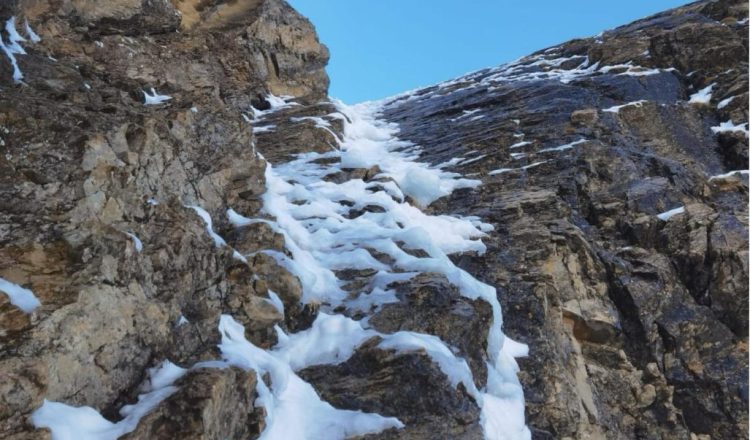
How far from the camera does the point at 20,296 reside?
5.09 metres

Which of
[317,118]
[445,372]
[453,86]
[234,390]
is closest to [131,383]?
[234,390]

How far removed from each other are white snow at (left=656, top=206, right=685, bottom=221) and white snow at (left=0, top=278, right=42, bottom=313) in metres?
10.8

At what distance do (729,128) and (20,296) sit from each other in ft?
58.4

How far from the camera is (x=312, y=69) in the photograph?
74.5 ft

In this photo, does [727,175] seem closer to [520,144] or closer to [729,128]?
[729,128]

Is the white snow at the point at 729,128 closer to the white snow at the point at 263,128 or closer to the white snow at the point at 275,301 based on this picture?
the white snow at the point at 263,128

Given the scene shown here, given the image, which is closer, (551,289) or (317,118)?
(551,289)

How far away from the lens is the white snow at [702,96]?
18656 millimetres

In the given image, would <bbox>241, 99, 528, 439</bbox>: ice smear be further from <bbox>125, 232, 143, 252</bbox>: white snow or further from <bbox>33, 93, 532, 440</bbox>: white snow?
<bbox>125, 232, 143, 252</bbox>: white snow

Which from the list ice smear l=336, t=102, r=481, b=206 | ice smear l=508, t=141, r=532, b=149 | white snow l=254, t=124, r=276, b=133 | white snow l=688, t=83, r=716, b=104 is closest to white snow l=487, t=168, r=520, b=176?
ice smear l=336, t=102, r=481, b=206

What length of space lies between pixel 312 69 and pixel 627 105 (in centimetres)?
1105

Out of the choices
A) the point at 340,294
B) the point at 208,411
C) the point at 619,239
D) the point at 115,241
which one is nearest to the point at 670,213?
the point at 619,239

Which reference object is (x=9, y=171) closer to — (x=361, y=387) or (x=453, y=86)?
(x=361, y=387)

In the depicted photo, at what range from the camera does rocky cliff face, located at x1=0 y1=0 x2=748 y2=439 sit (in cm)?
549
